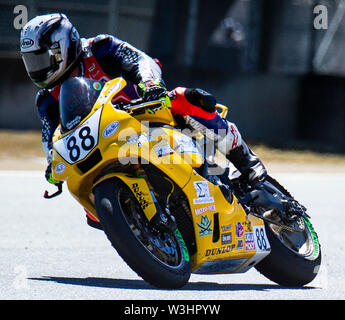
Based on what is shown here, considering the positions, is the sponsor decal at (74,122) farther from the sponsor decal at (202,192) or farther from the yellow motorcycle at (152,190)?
the sponsor decal at (202,192)

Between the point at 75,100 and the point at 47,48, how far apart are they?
19.3 inches

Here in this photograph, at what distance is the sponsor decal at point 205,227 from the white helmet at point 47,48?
1.23 meters

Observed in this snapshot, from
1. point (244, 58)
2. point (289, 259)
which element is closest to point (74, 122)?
point (289, 259)

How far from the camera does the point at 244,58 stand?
56.3 feet

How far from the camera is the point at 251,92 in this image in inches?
618

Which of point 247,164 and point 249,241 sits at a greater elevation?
point 247,164

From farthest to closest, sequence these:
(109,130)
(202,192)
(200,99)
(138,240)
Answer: (200,99) → (202,192) → (109,130) → (138,240)

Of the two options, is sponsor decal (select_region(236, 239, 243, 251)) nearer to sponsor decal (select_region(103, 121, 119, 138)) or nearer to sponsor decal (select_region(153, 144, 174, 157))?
sponsor decal (select_region(153, 144, 174, 157))

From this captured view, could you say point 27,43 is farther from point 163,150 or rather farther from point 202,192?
point 202,192

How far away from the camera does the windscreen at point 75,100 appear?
4754 millimetres

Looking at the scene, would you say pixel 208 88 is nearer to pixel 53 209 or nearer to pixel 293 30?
pixel 293 30

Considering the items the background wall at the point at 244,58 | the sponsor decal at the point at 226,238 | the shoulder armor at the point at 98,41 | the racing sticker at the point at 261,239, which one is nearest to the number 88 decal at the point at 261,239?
the racing sticker at the point at 261,239

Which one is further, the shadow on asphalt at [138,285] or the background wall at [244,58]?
the background wall at [244,58]

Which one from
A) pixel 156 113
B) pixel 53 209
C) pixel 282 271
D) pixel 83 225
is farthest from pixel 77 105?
pixel 53 209
